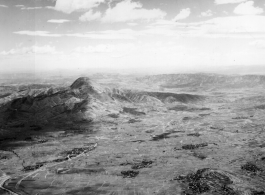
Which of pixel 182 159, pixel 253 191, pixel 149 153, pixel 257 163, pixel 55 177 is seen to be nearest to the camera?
pixel 253 191

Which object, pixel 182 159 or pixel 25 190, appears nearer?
pixel 25 190

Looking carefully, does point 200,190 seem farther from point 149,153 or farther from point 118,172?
point 149,153

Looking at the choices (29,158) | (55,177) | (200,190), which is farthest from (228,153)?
(29,158)

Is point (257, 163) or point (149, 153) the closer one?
point (257, 163)

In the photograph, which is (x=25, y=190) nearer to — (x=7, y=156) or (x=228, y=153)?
(x=7, y=156)

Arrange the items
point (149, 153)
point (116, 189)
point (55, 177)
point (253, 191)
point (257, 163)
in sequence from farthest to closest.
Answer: point (149, 153)
point (257, 163)
point (55, 177)
point (116, 189)
point (253, 191)

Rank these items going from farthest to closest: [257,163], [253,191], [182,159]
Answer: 1. [182,159]
2. [257,163]
3. [253,191]

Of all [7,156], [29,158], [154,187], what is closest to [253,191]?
[154,187]

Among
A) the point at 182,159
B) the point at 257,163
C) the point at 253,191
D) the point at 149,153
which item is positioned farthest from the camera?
the point at 149,153
